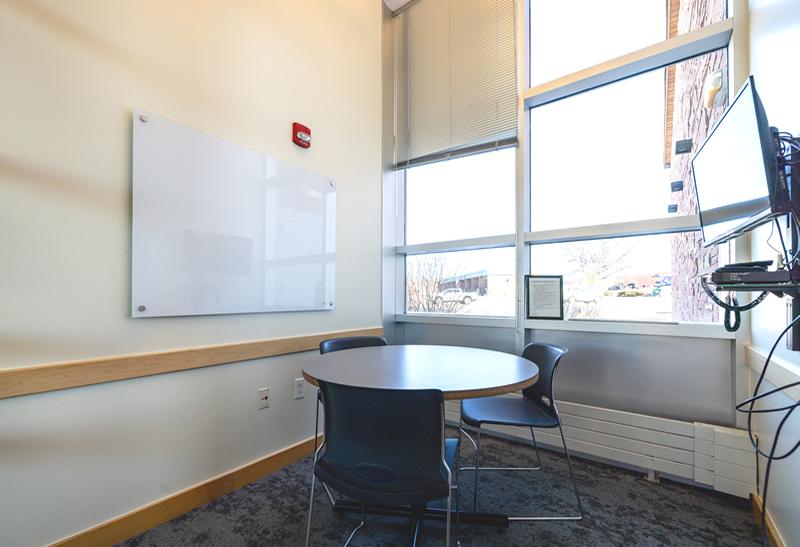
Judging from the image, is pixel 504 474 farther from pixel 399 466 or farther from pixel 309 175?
pixel 309 175

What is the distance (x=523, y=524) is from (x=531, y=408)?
565mm

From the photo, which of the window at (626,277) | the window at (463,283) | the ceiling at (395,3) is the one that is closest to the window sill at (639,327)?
the window at (626,277)

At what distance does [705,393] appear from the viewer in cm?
207

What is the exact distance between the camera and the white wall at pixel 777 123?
1289mm

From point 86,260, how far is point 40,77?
78 centimetres

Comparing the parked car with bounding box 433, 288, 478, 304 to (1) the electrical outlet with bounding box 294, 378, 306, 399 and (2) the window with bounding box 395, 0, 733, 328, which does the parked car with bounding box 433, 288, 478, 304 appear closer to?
(2) the window with bounding box 395, 0, 733, 328

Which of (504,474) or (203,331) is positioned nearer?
(203,331)

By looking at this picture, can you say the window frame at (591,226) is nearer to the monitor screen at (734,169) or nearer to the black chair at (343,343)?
the monitor screen at (734,169)

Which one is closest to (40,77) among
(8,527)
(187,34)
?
(187,34)

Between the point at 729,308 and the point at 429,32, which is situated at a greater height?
the point at 429,32

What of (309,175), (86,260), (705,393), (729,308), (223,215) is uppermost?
(309,175)

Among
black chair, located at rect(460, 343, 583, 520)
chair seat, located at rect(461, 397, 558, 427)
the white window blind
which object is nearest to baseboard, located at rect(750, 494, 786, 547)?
black chair, located at rect(460, 343, 583, 520)

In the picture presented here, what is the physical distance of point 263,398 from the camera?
2.25m

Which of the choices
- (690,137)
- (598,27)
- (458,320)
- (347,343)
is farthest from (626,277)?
(347,343)
